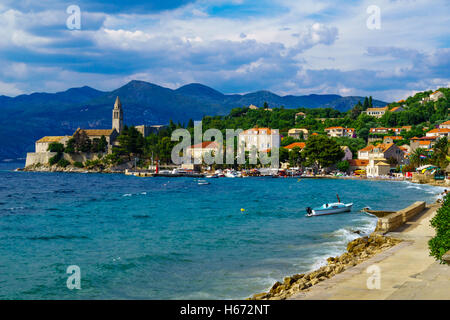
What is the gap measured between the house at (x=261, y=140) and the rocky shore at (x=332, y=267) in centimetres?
11442

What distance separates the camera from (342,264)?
17.8m

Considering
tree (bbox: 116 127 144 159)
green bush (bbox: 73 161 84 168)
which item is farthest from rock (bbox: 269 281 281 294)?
green bush (bbox: 73 161 84 168)

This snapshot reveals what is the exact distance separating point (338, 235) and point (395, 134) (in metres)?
139

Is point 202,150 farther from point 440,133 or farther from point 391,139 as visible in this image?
point 440,133

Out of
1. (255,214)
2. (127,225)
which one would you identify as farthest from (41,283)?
(255,214)

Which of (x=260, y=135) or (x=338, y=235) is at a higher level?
(x=260, y=135)

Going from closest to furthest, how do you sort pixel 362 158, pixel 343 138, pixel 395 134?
pixel 362 158 < pixel 343 138 < pixel 395 134

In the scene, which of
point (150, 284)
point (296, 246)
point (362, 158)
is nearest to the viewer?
point (150, 284)

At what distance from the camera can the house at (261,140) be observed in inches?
5517

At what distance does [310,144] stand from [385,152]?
59.3 feet

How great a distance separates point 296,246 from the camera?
24.1m
